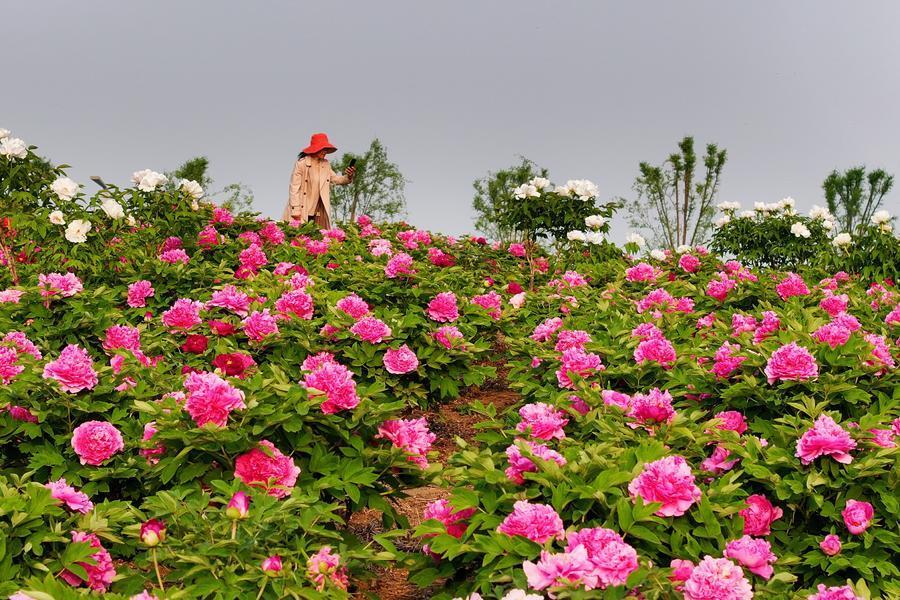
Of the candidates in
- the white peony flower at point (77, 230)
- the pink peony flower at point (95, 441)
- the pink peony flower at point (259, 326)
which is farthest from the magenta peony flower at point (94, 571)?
the white peony flower at point (77, 230)

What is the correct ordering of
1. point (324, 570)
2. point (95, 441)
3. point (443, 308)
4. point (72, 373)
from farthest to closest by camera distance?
point (443, 308), point (72, 373), point (95, 441), point (324, 570)

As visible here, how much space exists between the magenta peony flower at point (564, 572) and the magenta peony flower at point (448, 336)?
7.95 feet

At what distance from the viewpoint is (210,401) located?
8.19 ft

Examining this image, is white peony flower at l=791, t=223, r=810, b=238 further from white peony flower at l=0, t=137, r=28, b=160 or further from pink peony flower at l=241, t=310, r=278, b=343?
white peony flower at l=0, t=137, r=28, b=160

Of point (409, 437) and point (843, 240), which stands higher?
point (843, 240)

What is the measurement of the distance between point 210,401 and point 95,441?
633 millimetres

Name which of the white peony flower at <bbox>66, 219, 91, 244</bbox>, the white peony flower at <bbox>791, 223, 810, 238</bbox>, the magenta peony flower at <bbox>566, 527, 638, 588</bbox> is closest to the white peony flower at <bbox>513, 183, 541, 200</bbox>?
the white peony flower at <bbox>791, 223, 810, 238</bbox>

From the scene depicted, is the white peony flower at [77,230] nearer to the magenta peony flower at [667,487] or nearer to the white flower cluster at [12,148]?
the white flower cluster at [12,148]

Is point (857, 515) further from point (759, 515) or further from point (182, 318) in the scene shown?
point (182, 318)

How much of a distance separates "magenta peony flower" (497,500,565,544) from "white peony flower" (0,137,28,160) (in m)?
5.17

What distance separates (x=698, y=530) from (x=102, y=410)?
215 cm

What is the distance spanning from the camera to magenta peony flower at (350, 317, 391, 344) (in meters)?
3.78

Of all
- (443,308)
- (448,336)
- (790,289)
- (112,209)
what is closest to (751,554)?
Answer: (448,336)

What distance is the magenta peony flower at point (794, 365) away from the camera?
2990mm
